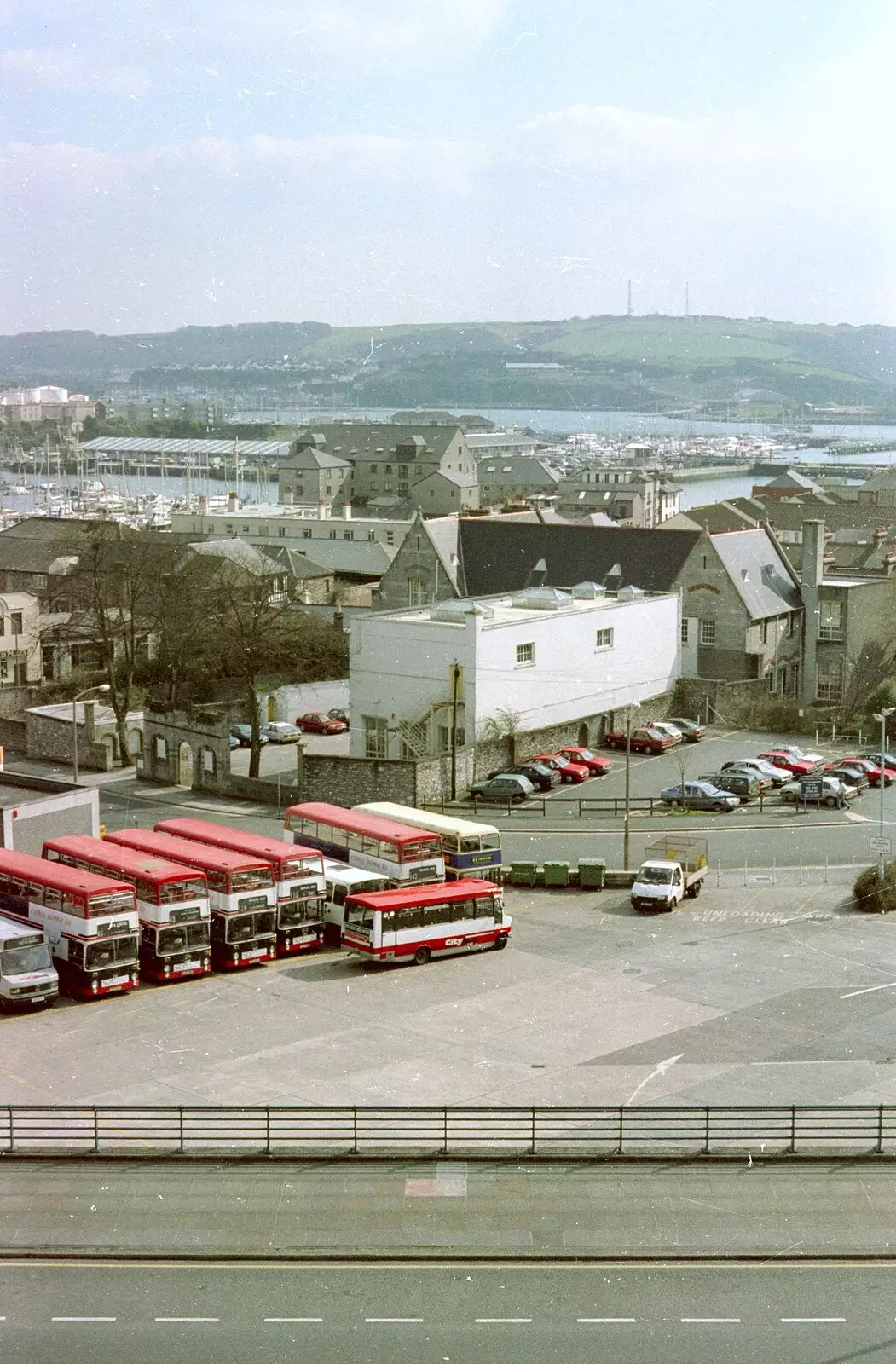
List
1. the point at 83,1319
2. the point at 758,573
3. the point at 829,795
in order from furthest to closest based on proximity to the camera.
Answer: the point at 758,573, the point at 829,795, the point at 83,1319

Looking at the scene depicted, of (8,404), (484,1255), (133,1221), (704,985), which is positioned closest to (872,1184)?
(484,1255)

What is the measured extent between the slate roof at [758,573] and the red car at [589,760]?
524 inches

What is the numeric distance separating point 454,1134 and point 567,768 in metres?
28.8

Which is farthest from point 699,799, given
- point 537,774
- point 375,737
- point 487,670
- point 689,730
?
point 375,737

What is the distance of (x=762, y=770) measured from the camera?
48000 mm

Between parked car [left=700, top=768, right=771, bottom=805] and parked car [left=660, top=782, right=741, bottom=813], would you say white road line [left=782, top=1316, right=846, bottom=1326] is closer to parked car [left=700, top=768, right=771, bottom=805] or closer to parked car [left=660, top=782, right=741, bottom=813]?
parked car [left=660, top=782, right=741, bottom=813]

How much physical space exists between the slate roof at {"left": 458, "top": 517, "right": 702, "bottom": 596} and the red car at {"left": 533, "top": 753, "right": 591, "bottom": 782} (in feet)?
50.0

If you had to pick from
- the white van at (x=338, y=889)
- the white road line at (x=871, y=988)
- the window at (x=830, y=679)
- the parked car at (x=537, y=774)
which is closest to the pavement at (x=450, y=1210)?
the white road line at (x=871, y=988)

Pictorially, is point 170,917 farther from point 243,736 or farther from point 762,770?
point 243,736

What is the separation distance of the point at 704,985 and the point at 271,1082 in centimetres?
927

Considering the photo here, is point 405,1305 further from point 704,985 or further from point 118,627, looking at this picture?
point 118,627

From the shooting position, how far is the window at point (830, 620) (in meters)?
63.4

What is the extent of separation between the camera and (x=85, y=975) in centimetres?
2811

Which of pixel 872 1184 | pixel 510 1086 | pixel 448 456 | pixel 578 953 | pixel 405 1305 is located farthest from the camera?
pixel 448 456
